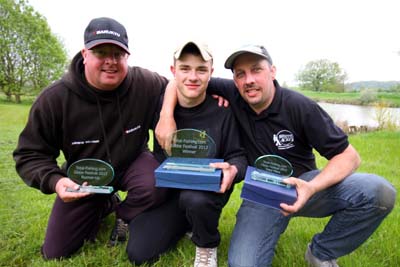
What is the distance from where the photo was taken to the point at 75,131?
2.72 m

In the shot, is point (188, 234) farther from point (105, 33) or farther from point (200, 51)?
point (105, 33)

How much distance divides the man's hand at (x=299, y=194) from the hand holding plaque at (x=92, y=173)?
126 cm

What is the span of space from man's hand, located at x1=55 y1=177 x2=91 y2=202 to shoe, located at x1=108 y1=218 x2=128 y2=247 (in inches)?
26.1

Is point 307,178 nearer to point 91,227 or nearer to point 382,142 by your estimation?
point 91,227

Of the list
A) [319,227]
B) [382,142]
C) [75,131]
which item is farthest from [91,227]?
[382,142]

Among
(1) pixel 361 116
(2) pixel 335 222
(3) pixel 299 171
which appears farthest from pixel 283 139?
(1) pixel 361 116

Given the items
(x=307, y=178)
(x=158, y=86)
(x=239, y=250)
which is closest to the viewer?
(x=239, y=250)

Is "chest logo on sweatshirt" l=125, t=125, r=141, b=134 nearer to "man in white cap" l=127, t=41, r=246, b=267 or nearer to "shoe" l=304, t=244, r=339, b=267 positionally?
"man in white cap" l=127, t=41, r=246, b=267

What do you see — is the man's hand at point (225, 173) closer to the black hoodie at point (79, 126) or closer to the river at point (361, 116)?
the black hoodie at point (79, 126)

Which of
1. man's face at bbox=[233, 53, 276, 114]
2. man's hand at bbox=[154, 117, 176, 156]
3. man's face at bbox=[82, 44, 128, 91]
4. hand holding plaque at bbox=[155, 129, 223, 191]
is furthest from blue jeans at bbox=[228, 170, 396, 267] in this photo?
man's face at bbox=[82, 44, 128, 91]

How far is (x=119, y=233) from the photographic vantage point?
9.66 ft

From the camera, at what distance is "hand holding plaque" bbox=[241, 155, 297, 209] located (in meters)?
2.18

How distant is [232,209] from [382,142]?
21.6 feet

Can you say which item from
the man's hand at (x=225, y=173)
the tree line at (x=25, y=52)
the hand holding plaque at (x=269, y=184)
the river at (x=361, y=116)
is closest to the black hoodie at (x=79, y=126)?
the man's hand at (x=225, y=173)
